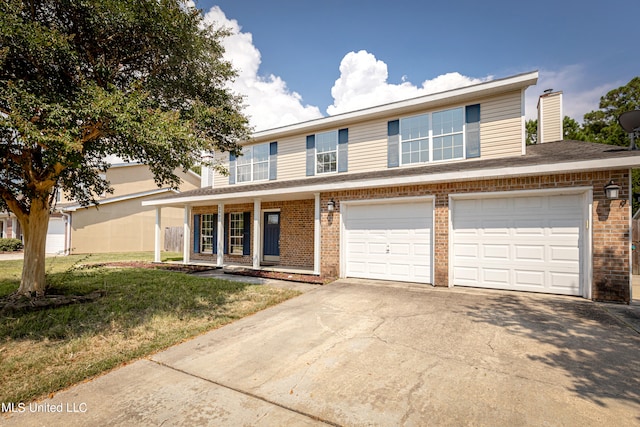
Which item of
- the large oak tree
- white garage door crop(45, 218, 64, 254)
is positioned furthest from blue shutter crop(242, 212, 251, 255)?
white garage door crop(45, 218, 64, 254)

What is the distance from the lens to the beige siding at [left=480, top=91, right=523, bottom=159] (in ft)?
28.1

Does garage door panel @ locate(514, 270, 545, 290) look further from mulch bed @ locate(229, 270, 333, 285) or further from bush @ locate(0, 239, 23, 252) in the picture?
bush @ locate(0, 239, 23, 252)

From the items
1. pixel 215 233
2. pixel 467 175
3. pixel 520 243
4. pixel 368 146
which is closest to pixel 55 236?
pixel 215 233

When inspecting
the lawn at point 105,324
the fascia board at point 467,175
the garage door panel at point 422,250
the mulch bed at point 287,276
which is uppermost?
the fascia board at point 467,175

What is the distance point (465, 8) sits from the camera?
9016 mm

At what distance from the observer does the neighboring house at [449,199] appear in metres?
6.25

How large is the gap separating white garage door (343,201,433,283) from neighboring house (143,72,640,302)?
0.10 ft

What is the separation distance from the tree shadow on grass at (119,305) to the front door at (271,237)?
3985mm

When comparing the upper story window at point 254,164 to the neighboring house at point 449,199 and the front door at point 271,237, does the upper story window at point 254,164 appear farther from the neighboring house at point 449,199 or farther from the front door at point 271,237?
the front door at point 271,237

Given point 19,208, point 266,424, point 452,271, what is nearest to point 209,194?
point 19,208

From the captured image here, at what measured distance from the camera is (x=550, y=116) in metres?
10.2

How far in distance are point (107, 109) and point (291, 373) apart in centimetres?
446

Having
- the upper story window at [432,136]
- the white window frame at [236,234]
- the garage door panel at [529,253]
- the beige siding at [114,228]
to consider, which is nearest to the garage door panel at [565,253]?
the garage door panel at [529,253]

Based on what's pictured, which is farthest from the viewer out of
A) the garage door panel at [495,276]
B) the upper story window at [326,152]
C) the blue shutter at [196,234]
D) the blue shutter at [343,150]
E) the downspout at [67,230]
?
the downspout at [67,230]
